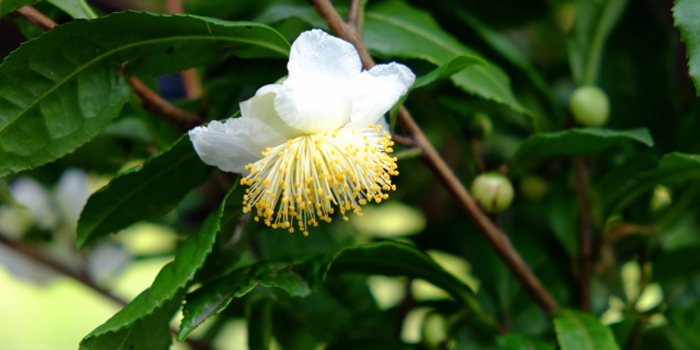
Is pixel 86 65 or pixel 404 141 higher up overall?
pixel 86 65

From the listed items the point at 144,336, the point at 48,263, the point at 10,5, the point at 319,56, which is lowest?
the point at 48,263

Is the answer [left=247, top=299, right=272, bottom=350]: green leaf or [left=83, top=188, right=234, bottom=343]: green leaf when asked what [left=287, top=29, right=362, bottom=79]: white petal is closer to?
[left=83, top=188, right=234, bottom=343]: green leaf

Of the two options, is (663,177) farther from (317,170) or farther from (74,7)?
(74,7)

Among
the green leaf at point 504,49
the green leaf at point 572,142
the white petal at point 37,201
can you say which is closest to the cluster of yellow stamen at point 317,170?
the green leaf at point 572,142

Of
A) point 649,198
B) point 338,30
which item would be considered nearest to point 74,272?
point 338,30

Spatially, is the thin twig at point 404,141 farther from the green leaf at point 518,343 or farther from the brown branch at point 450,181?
the green leaf at point 518,343

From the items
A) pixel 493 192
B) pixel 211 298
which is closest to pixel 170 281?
pixel 211 298
